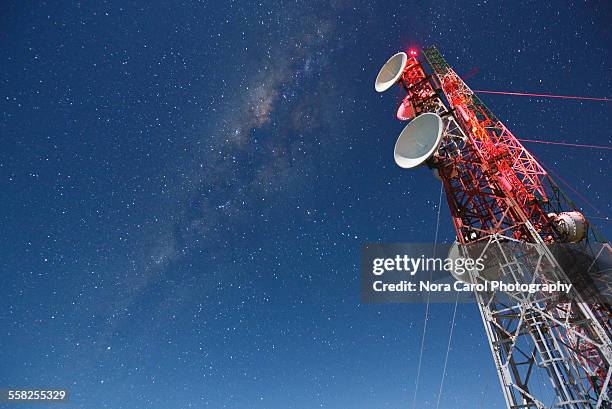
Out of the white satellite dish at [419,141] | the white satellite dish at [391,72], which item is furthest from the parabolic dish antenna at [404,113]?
the white satellite dish at [419,141]

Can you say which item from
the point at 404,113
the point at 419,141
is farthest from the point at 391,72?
the point at 419,141

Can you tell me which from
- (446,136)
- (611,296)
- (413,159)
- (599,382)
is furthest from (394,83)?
(599,382)

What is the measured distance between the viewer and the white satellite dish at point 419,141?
51.3 feet

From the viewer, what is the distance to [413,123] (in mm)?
16547

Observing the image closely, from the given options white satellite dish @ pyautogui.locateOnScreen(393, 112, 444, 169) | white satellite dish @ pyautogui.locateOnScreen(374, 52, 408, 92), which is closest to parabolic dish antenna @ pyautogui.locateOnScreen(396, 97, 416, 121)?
white satellite dish @ pyautogui.locateOnScreen(374, 52, 408, 92)

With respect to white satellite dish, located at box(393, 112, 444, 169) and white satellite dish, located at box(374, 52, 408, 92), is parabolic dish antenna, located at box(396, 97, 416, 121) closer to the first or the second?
white satellite dish, located at box(374, 52, 408, 92)

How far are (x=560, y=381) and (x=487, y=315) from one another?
9.73ft

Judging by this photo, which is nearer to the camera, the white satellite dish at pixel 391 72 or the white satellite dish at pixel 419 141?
the white satellite dish at pixel 419 141

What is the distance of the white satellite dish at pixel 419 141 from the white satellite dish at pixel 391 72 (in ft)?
17.9

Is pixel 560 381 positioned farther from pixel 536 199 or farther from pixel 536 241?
pixel 536 199

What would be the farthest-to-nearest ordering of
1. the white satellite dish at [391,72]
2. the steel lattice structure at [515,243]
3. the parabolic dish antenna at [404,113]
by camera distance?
the parabolic dish antenna at [404,113], the white satellite dish at [391,72], the steel lattice structure at [515,243]

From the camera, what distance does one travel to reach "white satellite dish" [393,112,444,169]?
15.6m

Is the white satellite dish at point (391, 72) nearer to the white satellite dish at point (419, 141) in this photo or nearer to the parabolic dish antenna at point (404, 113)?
the parabolic dish antenna at point (404, 113)

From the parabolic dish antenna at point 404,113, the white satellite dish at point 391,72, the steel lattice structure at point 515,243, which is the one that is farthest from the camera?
the parabolic dish antenna at point 404,113
